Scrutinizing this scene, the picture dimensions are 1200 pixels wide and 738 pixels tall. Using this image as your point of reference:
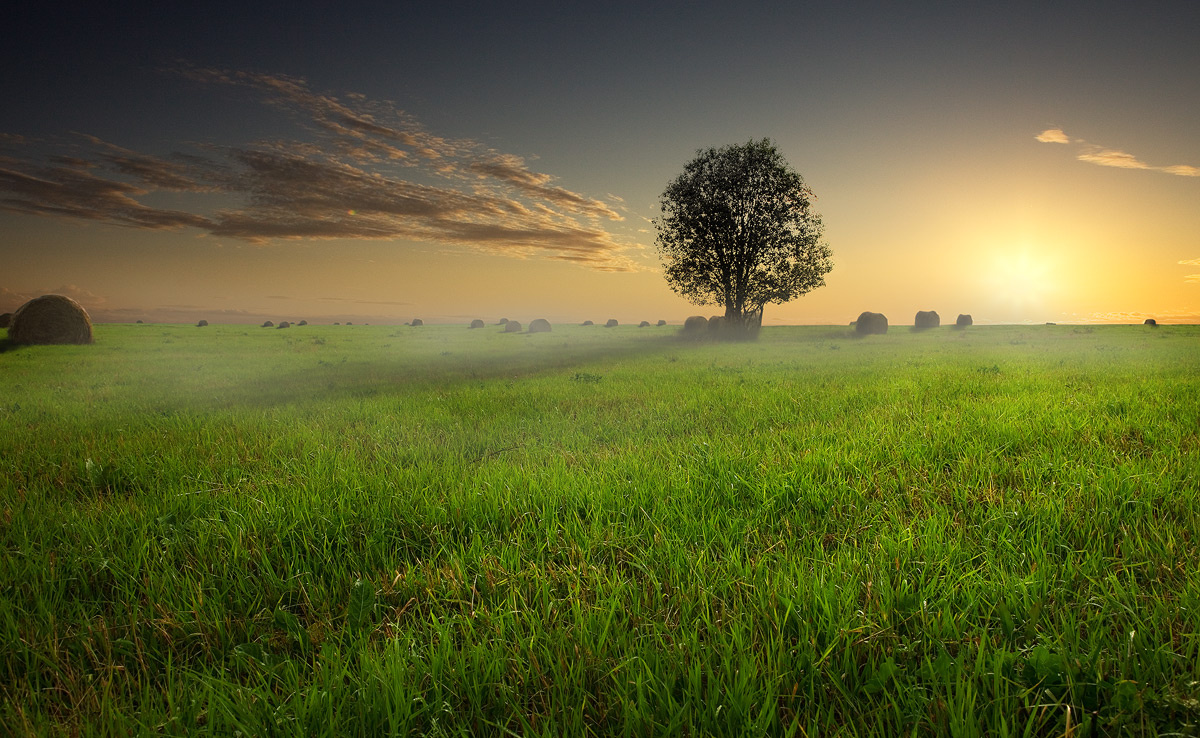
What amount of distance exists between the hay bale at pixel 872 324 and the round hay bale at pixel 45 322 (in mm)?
60802

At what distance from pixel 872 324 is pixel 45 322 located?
6342cm

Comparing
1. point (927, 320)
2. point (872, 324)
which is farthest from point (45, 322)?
point (927, 320)

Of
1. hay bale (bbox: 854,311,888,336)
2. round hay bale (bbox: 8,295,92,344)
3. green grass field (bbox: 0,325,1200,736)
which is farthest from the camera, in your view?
hay bale (bbox: 854,311,888,336)

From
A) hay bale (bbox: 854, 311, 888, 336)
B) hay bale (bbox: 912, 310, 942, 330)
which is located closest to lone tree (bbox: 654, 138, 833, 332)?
hay bale (bbox: 854, 311, 888, 336)

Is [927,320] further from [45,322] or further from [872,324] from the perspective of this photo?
[45,322]

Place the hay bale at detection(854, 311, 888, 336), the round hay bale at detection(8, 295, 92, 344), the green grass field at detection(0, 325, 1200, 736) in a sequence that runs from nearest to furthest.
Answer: the green grass field at detection(0, 325, 1200, 736) < the round hay bale at detection(8, 295, 92, 344) < the hay bale at detection(854, 311, 888, 336)

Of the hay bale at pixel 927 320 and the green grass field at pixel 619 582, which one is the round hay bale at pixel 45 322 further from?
the hay bale at pixel 927 320

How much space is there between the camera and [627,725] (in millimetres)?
1688

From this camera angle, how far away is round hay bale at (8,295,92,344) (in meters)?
27.4

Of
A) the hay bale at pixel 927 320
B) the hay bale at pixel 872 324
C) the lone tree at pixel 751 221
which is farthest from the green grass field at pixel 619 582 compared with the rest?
the hay bale at pixel 927 320

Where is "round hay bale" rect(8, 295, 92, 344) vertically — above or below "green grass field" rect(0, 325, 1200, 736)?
above

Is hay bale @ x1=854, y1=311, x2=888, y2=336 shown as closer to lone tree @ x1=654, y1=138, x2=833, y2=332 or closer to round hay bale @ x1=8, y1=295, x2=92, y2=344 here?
lone tree @ x1=654, y1=138, x2=833, y2=332

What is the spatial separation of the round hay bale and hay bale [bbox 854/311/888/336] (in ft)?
199

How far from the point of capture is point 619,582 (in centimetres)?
256
